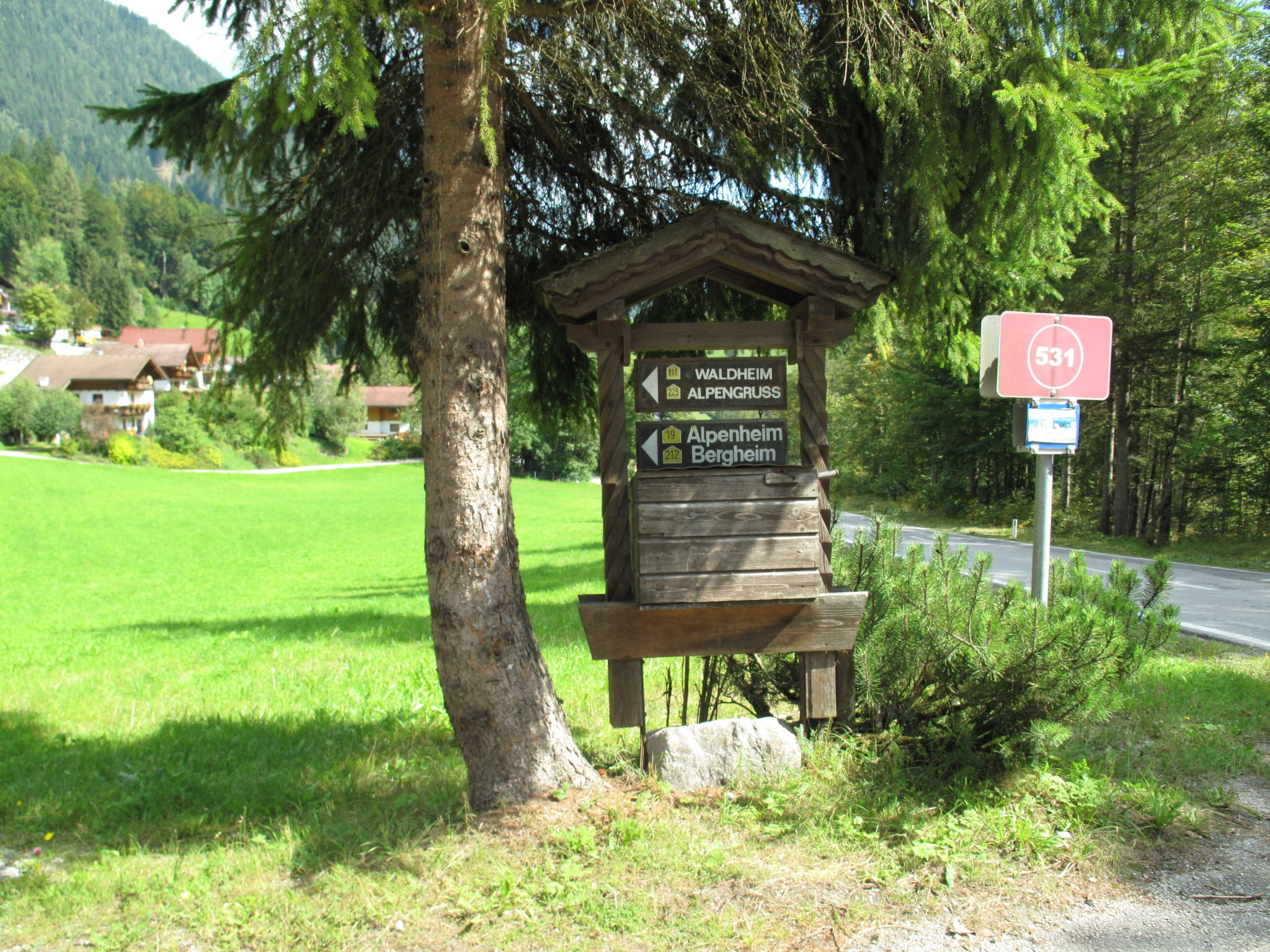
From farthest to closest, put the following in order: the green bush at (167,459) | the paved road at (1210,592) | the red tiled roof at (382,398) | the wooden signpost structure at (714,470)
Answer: the red tiled roof at (382,398) → the green bush at (167,459) → the paved road at (1210,592) → the wooden signpost structure at (714,470)

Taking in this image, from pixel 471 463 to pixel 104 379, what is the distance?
320 ft

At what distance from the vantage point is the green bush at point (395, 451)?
290 ft

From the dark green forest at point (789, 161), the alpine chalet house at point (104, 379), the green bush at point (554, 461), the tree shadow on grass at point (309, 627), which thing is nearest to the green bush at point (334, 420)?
the green bush at point (554, 461)

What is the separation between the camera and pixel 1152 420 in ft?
71.6

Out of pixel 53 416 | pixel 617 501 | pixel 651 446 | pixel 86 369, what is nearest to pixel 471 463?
pixel 617 501

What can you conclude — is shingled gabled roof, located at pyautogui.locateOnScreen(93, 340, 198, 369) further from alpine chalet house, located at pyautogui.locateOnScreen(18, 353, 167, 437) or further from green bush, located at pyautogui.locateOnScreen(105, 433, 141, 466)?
green bush, located at pyautogui.locateOnScreen(105, 433, 141, 466)

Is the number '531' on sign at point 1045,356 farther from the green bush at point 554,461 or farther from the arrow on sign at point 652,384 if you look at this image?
the green bush at point 554,461

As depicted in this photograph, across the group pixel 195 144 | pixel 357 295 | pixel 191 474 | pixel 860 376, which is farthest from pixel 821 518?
pixel 191 474

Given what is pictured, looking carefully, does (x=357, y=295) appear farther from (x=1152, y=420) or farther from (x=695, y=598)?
(x=1152, y=420)

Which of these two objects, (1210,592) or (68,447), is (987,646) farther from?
(68,447)

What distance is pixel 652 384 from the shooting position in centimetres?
446

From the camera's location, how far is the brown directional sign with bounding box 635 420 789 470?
175 inches

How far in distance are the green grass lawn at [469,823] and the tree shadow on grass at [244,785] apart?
0.7 inches

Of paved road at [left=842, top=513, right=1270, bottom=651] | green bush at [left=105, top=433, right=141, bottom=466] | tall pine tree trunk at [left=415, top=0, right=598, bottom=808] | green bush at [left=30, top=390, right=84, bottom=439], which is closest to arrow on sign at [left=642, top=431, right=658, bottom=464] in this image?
tall pine tree trunk at [left=415, top=0, right=598, bottom=808]
